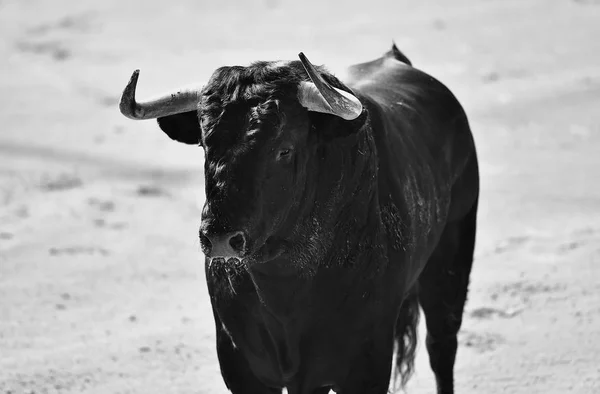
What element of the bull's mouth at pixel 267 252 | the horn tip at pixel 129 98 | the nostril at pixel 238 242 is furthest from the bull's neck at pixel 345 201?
the horn tip at pixel 129 98

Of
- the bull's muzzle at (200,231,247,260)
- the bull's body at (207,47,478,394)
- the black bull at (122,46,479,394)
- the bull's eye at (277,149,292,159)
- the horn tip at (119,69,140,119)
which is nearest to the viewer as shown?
the bull's muzzle at (200,231,247,260)

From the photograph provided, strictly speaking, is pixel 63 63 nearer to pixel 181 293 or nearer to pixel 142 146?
pixel 142 146

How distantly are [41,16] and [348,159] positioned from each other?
50.5 feet

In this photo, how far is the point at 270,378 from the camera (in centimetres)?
484

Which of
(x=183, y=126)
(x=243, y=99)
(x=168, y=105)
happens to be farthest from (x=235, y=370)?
(x=243, y=99)

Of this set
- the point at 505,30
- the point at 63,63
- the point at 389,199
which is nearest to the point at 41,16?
the point at 63,63

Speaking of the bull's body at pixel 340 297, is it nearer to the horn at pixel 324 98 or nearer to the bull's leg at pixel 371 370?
the bull's leg at pixel 371 370

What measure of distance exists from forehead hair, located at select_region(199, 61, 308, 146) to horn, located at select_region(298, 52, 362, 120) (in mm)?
47

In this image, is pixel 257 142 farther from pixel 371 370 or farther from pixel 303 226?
pixel 371 370

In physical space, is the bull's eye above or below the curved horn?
below

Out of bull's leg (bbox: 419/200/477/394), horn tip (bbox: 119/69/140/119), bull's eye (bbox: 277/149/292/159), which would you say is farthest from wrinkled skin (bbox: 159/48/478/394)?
bull's leg (bbox: 419/200/477/394)

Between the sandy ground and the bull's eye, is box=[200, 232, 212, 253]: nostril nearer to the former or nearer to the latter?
the bull's eye

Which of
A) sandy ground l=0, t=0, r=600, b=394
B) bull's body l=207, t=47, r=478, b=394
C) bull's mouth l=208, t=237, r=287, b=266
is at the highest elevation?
bull's mouth l=208, t=237, r=287, b=266

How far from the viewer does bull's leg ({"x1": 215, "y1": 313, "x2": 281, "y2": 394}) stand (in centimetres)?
487
